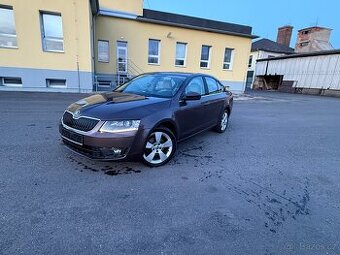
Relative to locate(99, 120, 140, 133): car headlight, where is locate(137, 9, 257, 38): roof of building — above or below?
above

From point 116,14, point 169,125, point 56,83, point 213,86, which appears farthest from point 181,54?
point 169,125

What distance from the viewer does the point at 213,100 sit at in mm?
5145

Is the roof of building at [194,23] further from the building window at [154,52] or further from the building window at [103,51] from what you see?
the building window at [103,51]

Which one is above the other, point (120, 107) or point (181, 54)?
point (181, 54)

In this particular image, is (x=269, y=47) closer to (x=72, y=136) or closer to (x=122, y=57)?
(x=122, y=57)

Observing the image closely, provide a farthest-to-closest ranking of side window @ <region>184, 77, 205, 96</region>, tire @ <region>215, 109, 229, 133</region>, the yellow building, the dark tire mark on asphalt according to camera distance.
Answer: the yellow building, tire @ <region>215, 109, 229, 133</region>, side window @ <region>184, 77, 205, 96</region>, the dark tire mark on asphalt

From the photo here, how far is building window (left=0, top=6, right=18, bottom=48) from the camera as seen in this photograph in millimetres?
10711

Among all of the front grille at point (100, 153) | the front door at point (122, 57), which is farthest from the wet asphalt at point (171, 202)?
the front door at point (122, 57)

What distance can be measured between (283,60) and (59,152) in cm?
3200

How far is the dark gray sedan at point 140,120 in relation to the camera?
3082 millimetres

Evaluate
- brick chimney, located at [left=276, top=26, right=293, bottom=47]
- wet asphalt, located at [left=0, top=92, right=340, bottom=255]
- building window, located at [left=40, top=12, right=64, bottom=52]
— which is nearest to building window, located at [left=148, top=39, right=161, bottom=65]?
building window, located at [left=40, top=12, right=64, bottom=52]

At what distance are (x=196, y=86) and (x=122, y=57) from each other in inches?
492

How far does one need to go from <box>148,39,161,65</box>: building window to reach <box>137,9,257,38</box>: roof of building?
1.49 m

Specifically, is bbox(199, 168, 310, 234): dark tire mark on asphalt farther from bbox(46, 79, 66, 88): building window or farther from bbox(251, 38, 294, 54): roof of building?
bbox(251, 38, 294, 54): roof of building
